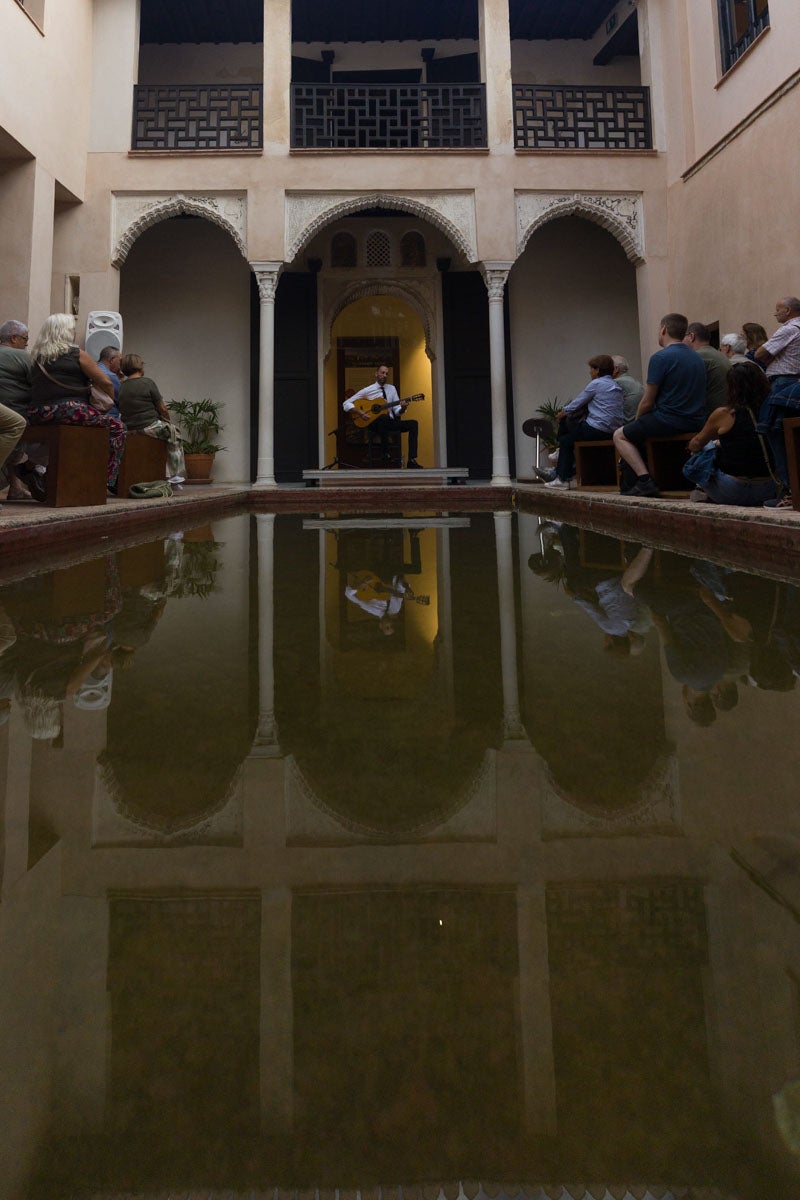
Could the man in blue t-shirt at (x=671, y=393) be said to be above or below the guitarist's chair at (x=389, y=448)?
below

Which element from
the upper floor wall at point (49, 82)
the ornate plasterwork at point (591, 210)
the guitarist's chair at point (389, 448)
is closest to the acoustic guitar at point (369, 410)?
the guitarist's chair at point (389, 448)

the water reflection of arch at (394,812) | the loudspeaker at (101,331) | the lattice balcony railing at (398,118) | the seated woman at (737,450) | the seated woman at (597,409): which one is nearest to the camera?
the water reflection of arch at (394,812)

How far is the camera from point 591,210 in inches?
359

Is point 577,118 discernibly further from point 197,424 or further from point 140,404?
point 140,404

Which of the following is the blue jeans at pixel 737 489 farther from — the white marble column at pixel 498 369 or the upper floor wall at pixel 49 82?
the upper floor wall at pixel 49 82

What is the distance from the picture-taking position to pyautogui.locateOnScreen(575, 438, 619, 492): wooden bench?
6859 mm

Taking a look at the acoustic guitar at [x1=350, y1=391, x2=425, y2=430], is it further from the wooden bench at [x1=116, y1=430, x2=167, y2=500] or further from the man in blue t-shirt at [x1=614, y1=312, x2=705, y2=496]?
the man in blue t-shirt at [x1=614, y1=312, x2=705, y2=496]

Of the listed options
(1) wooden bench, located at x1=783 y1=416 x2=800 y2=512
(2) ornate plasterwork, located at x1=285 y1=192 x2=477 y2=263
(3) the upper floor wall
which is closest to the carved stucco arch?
(2) ornate plasterwork, located at x1=285 y1=192 x2=477 y2=263

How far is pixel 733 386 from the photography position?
156 inches

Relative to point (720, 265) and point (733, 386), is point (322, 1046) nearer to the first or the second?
point (733, 386)

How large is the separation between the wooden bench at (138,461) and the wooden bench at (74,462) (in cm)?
152

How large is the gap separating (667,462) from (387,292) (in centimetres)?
691

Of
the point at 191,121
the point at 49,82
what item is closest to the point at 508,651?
the point at 49,82

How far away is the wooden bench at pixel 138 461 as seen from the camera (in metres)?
6.54
